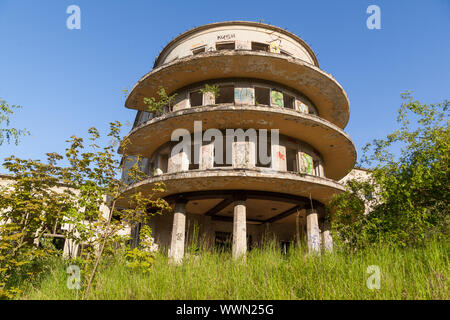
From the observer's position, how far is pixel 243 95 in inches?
644

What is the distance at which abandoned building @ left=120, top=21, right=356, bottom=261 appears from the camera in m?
13.9

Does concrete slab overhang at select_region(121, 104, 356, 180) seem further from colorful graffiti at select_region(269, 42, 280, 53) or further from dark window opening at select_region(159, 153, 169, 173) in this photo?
colorful graffiti at select_region(269, 42, 280, 53)

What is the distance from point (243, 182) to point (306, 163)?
187 inches

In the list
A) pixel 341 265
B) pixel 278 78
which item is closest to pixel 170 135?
pixel 278 78

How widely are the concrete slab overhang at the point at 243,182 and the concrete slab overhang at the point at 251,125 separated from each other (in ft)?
9.56

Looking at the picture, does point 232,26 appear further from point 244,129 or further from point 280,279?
point 280,279

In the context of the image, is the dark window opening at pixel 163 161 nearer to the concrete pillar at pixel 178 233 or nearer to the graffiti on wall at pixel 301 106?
the concrete pillar at pixel 178 233

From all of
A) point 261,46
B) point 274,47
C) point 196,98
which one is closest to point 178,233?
point 196,98

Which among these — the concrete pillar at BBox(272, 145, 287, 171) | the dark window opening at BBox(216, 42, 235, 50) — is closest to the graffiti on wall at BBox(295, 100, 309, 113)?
the concrete pillar at BBox(272, 145, 287, 171)

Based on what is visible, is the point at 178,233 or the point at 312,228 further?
the point at 312,228

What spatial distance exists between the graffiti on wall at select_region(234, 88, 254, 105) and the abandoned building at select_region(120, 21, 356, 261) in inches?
2.3

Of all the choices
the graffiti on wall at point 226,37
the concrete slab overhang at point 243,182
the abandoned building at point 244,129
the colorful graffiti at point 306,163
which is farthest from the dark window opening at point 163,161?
the graffiti on wall at point 226,37

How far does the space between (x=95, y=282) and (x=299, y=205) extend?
12316 mm
